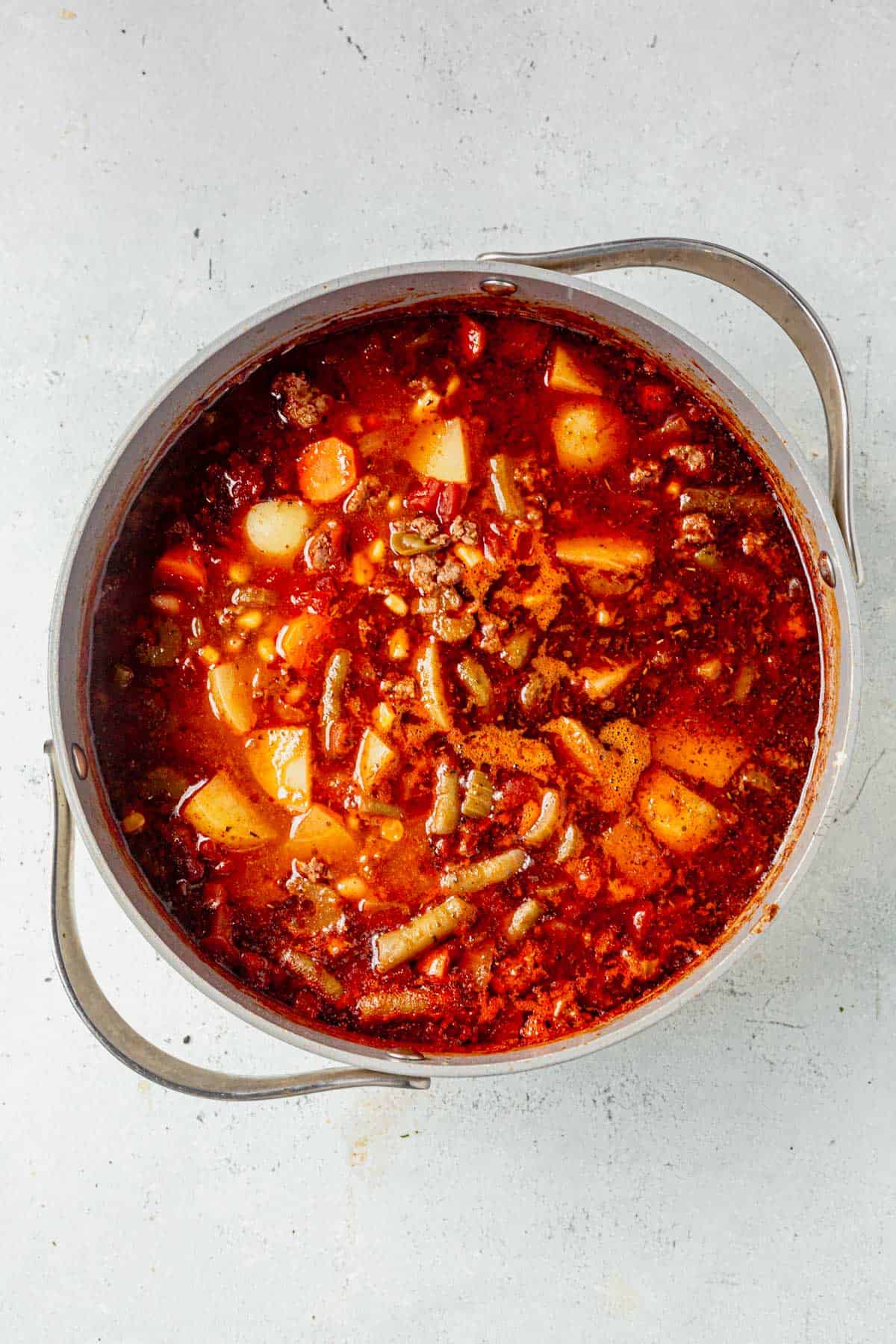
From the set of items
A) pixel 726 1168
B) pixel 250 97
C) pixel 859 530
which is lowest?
pixel 726 1168

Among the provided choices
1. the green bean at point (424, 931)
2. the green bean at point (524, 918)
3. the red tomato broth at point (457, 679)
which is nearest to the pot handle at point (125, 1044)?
the red tomato broth at point (457, 679)

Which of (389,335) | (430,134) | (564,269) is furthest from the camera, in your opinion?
(430,134)

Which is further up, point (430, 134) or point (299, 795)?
point (430, 134)

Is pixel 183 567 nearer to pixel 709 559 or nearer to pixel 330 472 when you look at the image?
pixel 330 472

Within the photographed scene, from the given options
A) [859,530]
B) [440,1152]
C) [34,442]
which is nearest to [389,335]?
[34,442]

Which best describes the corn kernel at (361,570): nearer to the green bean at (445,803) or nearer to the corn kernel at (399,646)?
→ the corn kernel at (399,646)

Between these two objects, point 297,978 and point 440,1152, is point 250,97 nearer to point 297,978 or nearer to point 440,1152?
point 297,978

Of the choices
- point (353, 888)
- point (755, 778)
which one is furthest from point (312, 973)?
point (755, 778)
